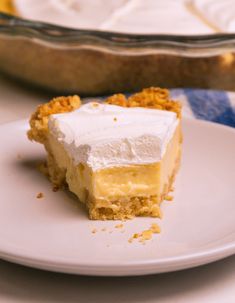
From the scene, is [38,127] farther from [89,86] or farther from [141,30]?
[141,30]

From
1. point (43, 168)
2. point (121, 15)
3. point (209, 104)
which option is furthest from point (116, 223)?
point (121, 15)

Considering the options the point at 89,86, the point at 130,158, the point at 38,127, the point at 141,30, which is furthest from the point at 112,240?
the point at 141,30

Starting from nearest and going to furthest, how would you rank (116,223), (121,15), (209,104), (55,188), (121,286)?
(121,286), (116,223), (55,188), (209,104), (121,15)

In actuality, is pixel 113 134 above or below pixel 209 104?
above

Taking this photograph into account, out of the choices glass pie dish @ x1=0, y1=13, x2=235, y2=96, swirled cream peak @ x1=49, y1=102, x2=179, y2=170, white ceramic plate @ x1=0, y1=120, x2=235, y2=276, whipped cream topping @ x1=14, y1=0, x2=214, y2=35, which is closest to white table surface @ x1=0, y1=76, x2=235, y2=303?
white ceramic plate @ x1=0, y1=120, x2=235, y2=276

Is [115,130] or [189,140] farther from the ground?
[115,130]

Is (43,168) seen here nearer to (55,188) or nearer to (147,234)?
A: (55,188)
